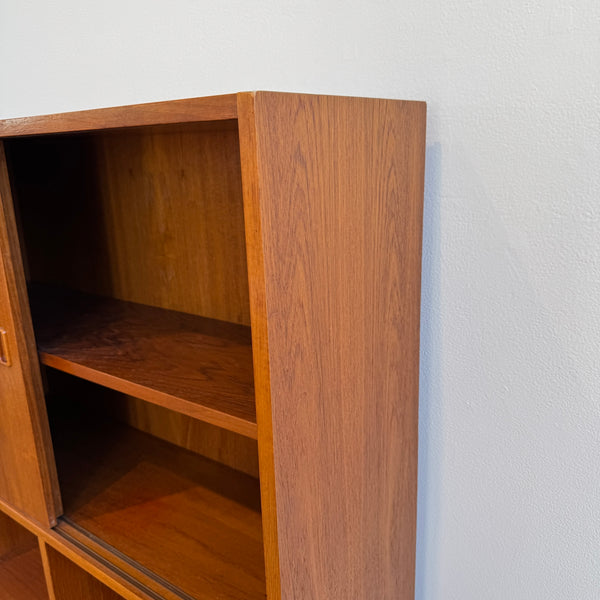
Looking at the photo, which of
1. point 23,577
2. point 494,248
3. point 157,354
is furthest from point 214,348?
point 23,577

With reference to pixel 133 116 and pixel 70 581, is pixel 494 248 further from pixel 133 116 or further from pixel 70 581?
pixel 70 581

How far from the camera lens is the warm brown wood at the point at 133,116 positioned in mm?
599

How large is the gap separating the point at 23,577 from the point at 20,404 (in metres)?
0.72

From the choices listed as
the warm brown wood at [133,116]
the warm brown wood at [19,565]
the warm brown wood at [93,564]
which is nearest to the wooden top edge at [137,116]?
the warm brown wood at [133,116]

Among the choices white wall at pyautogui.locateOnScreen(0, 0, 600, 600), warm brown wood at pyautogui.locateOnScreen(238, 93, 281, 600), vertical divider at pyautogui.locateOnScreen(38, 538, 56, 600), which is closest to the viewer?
warm brown wood at pyautogui.locateOnScreen(238, 93, 281, 600)

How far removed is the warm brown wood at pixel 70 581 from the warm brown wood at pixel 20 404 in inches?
3.6

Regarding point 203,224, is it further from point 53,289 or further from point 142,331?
point 53,289

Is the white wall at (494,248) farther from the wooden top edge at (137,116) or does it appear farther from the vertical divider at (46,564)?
the vertical divider at (46,564)

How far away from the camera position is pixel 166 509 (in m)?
1.11

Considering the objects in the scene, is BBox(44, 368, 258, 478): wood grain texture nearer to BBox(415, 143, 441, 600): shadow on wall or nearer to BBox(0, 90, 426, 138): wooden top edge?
BBox(415, 143, 441, 600): shadow on wall

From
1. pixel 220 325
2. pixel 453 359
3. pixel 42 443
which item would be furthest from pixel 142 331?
pixel 453 359

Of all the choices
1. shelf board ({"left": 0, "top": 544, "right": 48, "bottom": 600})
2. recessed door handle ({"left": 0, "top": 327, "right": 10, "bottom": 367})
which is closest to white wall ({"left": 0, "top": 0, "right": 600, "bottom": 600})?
recessed door handle ({"left": 0, "top": 327, "right": 10, "bottom": 367})

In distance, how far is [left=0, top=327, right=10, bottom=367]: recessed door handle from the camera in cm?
97

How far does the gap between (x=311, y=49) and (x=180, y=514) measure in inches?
33.8
